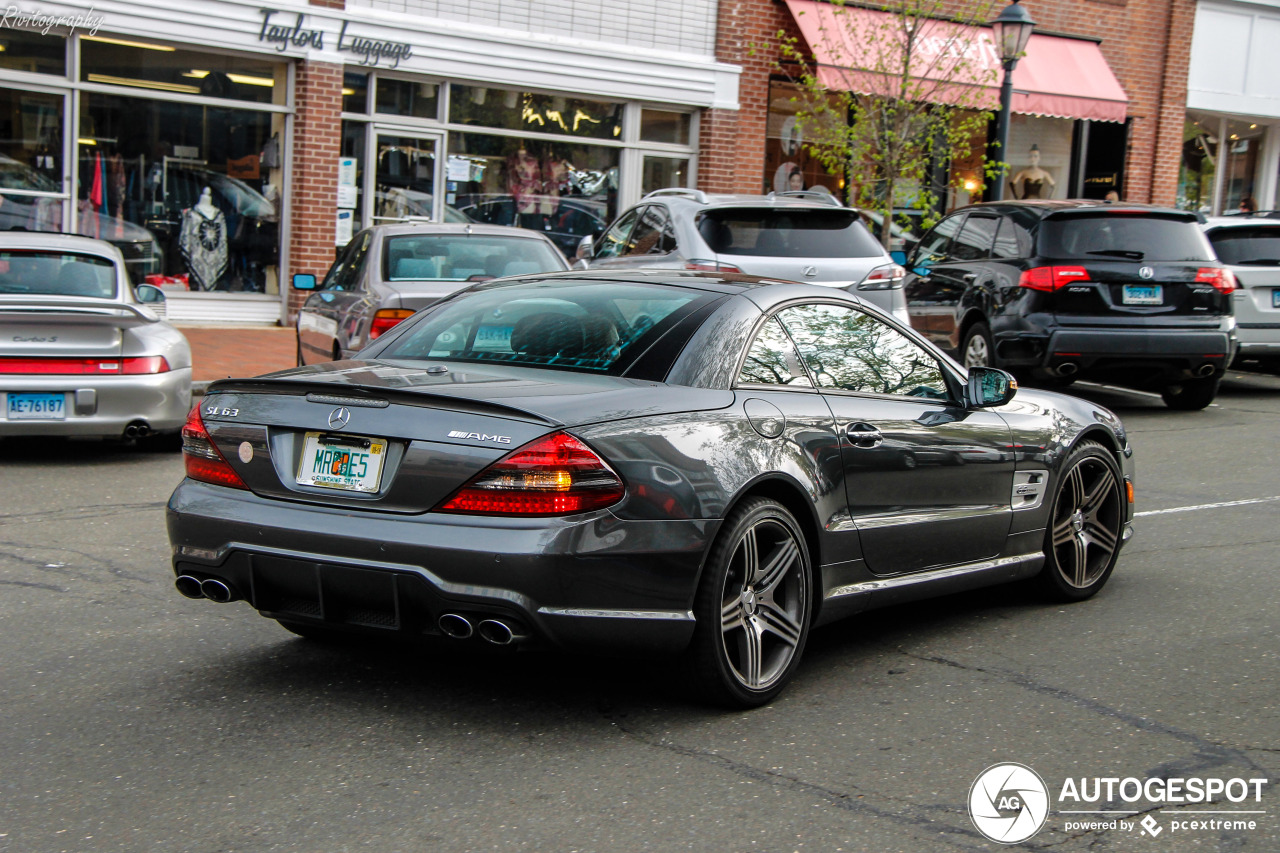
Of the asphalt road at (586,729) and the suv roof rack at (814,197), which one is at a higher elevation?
the suv roof rack at (814,197)

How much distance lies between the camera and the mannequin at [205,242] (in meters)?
16.7

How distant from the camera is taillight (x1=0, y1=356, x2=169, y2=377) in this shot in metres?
8.65

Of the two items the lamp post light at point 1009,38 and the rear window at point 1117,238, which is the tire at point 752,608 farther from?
the lamp post light at point 1009,38

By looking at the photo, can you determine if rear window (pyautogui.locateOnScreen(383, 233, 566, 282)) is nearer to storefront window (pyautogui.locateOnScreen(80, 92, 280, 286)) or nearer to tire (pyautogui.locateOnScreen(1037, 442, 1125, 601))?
tire (pyautogui.locateOnScreen(1037, 442, 1125, 601))

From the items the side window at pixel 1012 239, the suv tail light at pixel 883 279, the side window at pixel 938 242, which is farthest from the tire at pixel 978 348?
the suv tail light at pixel 883 279

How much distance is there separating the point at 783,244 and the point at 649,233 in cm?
146

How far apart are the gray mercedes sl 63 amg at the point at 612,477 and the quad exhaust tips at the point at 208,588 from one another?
0.01 metres

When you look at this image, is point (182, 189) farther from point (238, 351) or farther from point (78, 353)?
point (78, 353)

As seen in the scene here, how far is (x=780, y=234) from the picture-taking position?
11.3m

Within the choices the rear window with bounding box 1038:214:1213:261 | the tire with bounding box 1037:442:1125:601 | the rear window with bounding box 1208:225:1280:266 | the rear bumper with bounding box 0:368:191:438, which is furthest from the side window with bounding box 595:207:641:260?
the tire with bounding box 1037:442:1125:601

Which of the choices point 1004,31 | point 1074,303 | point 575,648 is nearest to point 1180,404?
point 1074,303

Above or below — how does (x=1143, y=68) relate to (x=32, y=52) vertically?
above

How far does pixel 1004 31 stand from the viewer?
17047 millimetres

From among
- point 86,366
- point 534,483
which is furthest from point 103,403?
point 534,483
